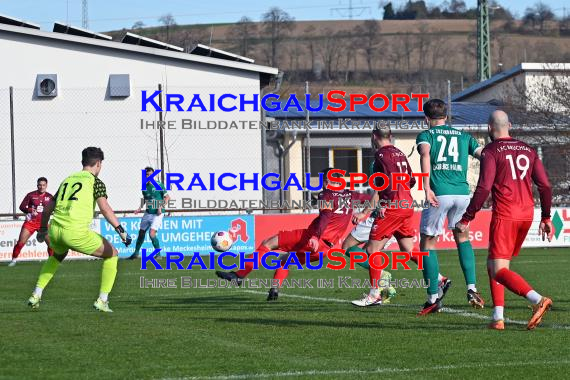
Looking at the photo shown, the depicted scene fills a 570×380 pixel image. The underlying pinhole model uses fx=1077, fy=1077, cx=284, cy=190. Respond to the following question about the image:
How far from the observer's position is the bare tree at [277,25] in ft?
351

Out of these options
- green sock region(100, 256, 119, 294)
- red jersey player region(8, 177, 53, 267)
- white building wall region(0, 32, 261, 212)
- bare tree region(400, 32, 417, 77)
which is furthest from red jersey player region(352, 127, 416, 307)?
bare tree region(400, 32, 417, 77)

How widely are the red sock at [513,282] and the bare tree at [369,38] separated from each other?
9147cm

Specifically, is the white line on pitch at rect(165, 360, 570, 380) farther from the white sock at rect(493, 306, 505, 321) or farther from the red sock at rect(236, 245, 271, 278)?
the red sock at rect(236, 245, 271, 278)

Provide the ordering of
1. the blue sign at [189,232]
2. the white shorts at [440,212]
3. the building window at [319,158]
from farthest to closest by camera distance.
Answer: the building window at [319,158], the blue sign at [189,232], the white shorts at [440,212]

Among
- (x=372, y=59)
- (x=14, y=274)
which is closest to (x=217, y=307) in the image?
(x=14, y=274)

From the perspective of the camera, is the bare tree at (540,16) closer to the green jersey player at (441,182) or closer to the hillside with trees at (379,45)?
the hillside with trees at (379,45)

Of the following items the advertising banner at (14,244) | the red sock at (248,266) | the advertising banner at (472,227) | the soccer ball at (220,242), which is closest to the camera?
the red sock at (248,266)

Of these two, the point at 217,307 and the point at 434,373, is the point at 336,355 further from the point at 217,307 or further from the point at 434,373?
the point at 217,307

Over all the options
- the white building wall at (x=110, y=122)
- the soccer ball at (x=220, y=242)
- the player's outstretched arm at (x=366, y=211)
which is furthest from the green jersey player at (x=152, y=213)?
the player's outstretched arm at (x=366, y=211)

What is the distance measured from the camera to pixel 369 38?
110 m

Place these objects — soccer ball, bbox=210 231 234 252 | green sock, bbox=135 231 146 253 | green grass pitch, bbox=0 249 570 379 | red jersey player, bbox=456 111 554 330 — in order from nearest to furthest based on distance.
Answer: green grass pitch, bbox=0 249 570 379 < red jersey player, bbox=456 111 554 330 < soccer ball, bbox=210 231 234 252 < green sock, bbox=135 231 146 253

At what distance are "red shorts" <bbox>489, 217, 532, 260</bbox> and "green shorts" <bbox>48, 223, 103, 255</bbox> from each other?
4293 millimetres

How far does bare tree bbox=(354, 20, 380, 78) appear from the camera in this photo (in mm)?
104750

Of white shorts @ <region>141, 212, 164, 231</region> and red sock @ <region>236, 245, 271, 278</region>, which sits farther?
white shorts @ <region>141, 212, 164, 231</region>
